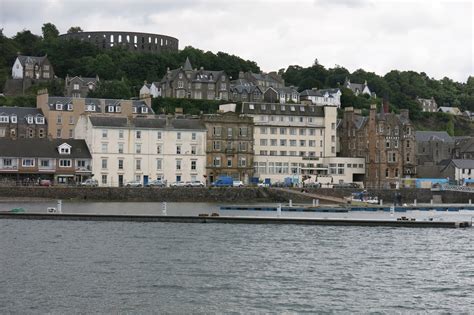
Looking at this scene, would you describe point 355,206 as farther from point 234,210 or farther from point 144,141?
point 144,141

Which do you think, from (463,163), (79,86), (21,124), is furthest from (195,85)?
(463,163)

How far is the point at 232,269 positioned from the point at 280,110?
78.0 metres

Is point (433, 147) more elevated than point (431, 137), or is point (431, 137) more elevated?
point (431, 137)

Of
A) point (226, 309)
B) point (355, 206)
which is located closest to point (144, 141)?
point (355, 206)

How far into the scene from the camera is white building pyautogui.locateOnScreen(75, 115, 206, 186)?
343 feet

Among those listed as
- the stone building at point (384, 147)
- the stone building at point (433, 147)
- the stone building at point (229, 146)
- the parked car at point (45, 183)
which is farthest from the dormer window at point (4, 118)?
the stone building at point (433, 147)

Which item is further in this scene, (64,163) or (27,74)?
(27,74)

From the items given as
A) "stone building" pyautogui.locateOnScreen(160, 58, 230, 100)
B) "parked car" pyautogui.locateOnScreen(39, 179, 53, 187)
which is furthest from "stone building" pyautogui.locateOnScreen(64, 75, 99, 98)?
"parked car" pyautogui.locateOnScreen(39, 179, 53, 187)

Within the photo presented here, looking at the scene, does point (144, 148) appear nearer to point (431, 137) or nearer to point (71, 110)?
point (71, 110)

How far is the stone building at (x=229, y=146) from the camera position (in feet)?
365

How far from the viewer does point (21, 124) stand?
11994 cm

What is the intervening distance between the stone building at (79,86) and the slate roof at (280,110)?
1685 inches

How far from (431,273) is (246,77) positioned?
133 m

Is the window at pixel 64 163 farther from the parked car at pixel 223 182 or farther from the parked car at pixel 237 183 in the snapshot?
the parked car at pixel 237 183
